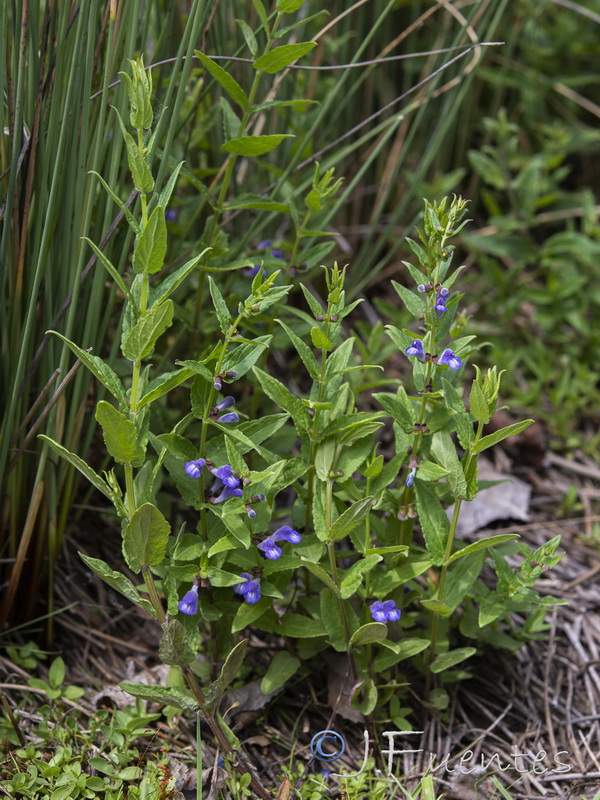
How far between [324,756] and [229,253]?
1.18m

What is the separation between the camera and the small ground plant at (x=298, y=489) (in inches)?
56.9

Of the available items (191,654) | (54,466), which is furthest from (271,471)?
(54,466)

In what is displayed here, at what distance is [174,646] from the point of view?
148 cm

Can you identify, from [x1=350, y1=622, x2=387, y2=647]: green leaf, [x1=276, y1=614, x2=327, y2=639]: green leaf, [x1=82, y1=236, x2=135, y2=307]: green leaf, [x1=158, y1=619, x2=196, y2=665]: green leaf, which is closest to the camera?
[x1=82, y1=236, x2=135, y2=307]: green leaf

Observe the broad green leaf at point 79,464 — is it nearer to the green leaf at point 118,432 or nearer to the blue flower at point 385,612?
the green leaf at point 118,432

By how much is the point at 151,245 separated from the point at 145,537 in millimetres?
508

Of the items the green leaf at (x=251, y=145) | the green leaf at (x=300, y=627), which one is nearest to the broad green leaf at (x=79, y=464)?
the green leaf at (x=300, y=627)

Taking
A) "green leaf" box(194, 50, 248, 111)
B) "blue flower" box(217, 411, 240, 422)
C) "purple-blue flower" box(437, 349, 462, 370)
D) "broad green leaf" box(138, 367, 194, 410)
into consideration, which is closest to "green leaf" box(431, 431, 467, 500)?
"purple-blue flower" box(437, 349, 462, 370)

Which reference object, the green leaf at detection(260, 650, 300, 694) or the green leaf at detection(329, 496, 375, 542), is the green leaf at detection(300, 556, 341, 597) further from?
the green leaf at detection(260, 650, 300, 694)

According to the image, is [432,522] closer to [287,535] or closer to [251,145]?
[287,535]

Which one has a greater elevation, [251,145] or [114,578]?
[251,145]

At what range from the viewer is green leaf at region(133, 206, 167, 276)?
1.38 metres

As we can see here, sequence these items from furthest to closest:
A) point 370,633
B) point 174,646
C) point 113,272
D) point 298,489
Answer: point 298,489, point 370,633, point 174,646, point 113,272

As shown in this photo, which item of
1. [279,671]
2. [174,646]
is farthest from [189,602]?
[279,671]
